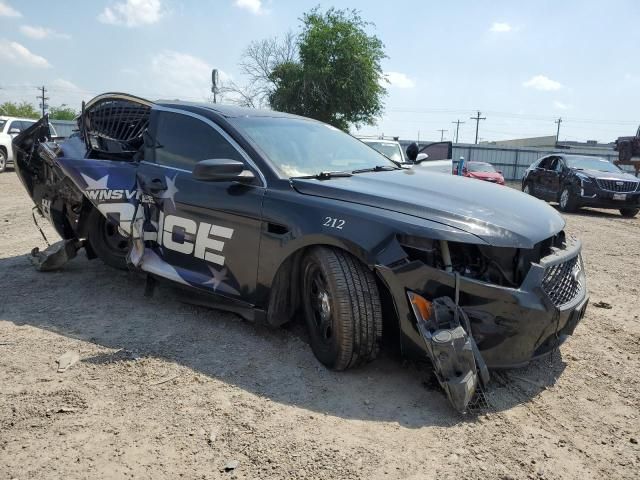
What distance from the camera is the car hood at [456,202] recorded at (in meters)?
2.60

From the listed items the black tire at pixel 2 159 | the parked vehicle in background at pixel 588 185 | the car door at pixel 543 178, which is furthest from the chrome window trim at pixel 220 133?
the black tire at pixel 2 159

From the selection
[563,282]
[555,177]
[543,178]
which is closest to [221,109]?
[563,282]

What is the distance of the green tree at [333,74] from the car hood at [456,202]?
70.6 ft

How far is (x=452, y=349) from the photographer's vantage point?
2369 mm

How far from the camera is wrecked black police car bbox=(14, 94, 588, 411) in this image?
2508 mm

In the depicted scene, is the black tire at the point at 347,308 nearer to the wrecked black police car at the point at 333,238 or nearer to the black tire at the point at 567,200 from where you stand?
the wrecked black police car at the point at 333,238

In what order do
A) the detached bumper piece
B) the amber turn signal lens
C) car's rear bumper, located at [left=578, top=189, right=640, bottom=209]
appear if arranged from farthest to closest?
car's rear bumper, located at [left=578, top=189, right=640, bottom=209] → the amber turn signal lens → the detached bumper piece

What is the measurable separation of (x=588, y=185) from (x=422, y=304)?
10.2m

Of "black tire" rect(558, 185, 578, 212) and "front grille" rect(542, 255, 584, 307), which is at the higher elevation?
"black tire" rect(558, 185, 578, 212)

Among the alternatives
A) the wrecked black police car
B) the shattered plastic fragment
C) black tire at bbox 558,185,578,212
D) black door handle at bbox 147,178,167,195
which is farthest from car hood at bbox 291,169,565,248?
black tire at bbox 558,185,578,212

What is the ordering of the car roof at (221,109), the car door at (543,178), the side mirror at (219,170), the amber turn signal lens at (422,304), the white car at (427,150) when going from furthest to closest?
the car door at (543,178) → the white car at (427,150) → the car roof at (221,109) → the side mirror at (219,170) → the amber turn signal lens at (422,304)

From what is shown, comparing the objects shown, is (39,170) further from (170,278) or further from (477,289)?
(477,289)

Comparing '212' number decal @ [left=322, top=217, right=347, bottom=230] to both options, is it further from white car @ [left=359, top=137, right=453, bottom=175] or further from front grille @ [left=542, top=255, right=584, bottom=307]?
white car @ [left=359, top=137, right=453, bottom=175]

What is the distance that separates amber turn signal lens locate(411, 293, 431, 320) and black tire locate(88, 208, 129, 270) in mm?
3009
